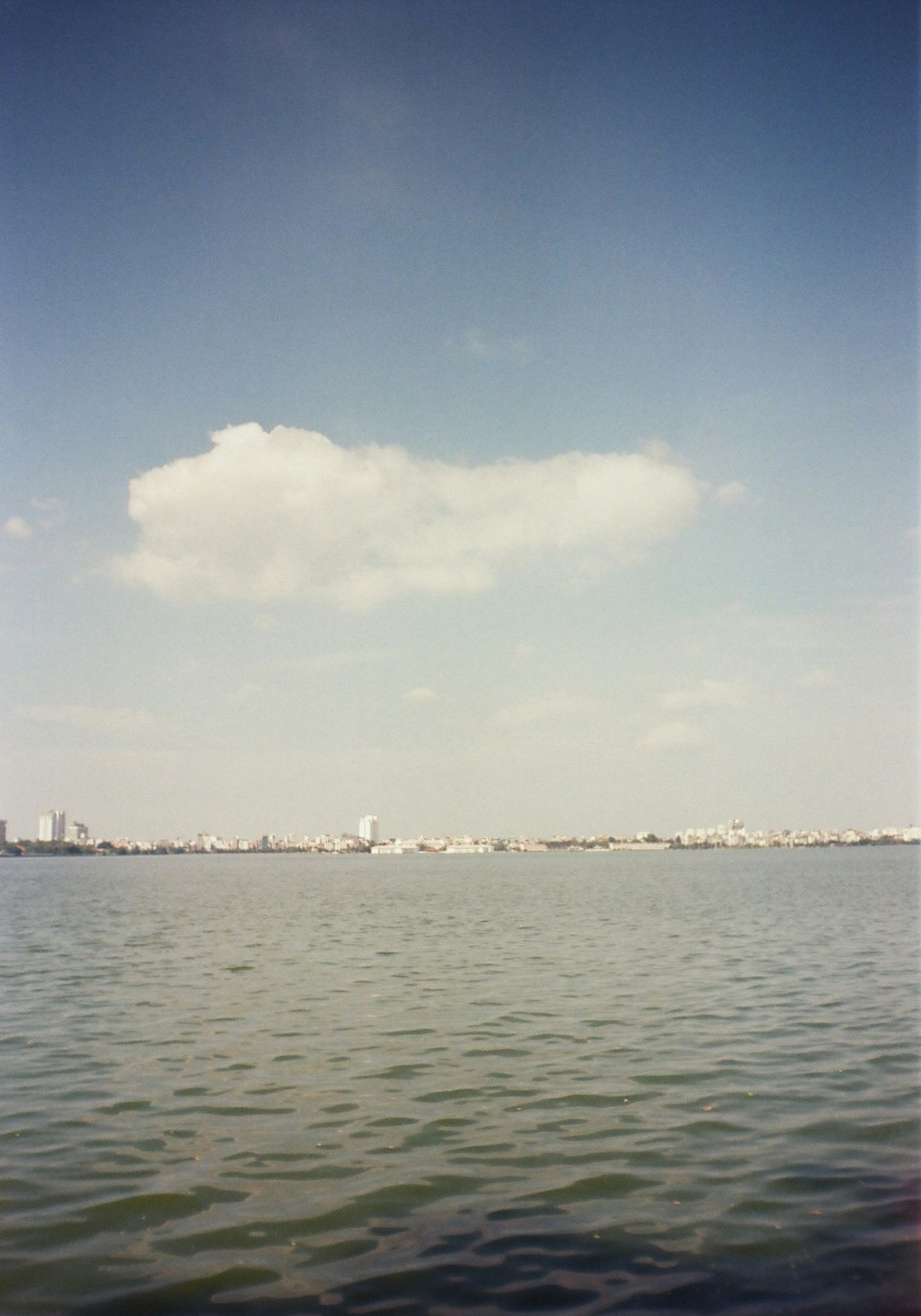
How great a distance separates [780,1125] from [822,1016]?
10.1m

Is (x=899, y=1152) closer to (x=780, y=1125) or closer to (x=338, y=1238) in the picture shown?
(x=780, y=1125)

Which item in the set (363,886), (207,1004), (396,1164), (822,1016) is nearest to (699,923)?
(822,1016)

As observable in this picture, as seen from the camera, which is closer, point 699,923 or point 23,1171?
point 23,1171

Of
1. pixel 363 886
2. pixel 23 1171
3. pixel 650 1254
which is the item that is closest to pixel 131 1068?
pixel 23 1171

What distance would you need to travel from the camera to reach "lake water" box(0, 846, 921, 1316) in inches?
396

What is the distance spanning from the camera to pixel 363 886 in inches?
4245

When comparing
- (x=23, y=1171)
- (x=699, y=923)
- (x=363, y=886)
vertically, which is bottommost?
(x=363, y=886)

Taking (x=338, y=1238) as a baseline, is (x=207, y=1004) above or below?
below

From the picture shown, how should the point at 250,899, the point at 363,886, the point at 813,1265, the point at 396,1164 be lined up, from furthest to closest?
the point at 363,886 < the point at 250,899 < the point at 396,1164 < the point at 813,1265

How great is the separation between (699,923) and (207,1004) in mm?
32122

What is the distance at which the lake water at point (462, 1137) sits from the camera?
1005 cm

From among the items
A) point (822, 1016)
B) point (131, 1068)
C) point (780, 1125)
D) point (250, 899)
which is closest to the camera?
point (780, 1125)

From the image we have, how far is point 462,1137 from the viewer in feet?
48.9

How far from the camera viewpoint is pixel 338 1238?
11.0 m
